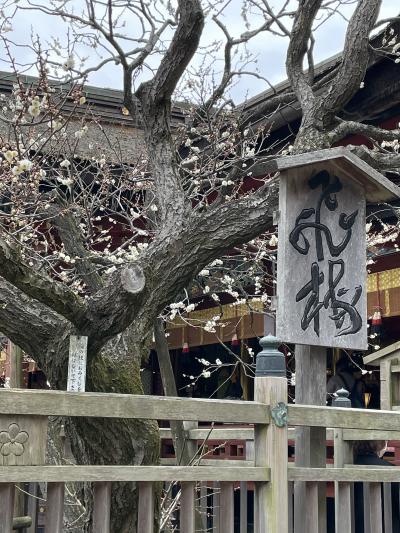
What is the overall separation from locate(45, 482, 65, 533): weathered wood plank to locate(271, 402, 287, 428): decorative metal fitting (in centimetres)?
97

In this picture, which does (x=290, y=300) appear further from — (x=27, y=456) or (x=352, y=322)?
(x=27, y=456)

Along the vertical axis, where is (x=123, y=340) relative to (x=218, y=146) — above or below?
below

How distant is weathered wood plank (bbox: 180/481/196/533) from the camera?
2994 mm

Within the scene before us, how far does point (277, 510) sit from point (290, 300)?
127cm

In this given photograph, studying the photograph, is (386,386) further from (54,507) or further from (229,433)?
(54,507)

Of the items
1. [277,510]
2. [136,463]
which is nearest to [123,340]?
[136,463]

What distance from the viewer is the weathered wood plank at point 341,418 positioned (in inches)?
130

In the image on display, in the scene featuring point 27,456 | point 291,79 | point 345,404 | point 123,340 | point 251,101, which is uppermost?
point 251,101

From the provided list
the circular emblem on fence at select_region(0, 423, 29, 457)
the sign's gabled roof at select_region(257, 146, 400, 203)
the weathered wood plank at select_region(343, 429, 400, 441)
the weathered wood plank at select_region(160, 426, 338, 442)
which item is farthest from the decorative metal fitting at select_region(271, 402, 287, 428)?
the weathered wood plank at select_region(160, 426, 338, 442)

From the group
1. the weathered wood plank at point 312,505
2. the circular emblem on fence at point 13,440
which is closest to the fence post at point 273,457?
the weathered wood plank at point 312,505

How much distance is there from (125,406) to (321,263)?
1.78 metres

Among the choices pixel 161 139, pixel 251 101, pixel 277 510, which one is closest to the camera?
pixel 277 510

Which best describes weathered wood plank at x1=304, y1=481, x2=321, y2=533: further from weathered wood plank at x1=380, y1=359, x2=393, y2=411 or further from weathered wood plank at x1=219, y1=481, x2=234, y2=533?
weathered wood plank at x1=380, y1=359, x2=393, y2=411

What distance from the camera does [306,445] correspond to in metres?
4.00
